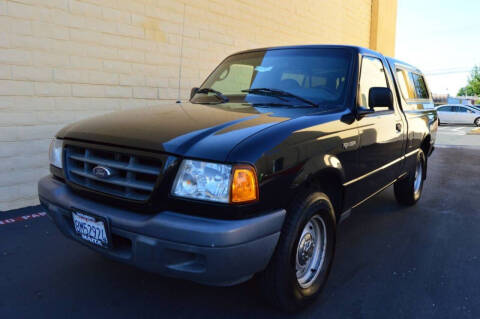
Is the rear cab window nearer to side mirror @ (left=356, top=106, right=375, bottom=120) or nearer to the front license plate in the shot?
side mirror @ (left=356, top=106, right=375, bottom=120)

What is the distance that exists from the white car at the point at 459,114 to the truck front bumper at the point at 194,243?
23.9 meters

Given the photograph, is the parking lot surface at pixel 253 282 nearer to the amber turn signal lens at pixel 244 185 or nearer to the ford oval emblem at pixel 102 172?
the amber turn signal lens at pixel 244 185

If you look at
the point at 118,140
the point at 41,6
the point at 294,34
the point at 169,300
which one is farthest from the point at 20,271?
the point at 294,34

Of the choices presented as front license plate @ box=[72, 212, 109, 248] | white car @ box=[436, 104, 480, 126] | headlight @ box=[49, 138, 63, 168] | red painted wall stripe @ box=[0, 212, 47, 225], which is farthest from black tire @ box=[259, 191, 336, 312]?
white car @ box=[436, 104, 480, 126]

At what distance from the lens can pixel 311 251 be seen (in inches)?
102

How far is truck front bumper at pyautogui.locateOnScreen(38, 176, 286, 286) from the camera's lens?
1.87 meters

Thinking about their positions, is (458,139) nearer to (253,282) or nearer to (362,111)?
(362,111)

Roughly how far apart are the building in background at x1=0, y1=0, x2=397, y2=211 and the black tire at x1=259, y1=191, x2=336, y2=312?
365 centimetres

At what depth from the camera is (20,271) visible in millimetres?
3039

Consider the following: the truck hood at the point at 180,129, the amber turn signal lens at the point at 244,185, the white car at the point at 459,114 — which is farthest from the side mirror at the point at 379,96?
the white car at the point at 459,114

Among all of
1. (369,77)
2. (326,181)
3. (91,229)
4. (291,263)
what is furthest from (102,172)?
(369,77)

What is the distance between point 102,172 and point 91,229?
0.34 metres

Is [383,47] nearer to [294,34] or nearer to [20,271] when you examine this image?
[294,34]

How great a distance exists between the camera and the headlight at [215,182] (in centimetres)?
193
